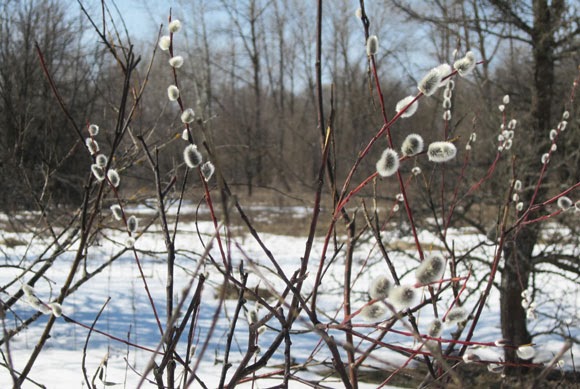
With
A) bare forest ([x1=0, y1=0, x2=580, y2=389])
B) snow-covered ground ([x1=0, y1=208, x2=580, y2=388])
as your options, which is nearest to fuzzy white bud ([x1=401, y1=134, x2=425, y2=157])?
bare forest ([x1=0, y1=0, x2=580, y2=389])

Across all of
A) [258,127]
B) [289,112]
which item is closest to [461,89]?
[258,127]

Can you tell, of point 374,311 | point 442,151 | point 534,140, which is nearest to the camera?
point 374,311

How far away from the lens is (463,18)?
476cm

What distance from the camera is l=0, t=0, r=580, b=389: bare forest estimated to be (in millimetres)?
1016

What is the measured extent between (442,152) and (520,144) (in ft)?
12.3

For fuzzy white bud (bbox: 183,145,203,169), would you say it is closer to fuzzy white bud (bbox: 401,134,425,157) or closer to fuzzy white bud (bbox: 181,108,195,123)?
fuzzy white bud (bbox: 181,108,195,123)

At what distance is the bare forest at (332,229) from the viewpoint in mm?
1016

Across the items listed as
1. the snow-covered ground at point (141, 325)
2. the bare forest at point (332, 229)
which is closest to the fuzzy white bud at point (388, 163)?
the bare forest at point (332, 229)

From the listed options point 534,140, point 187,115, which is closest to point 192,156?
point 187,115

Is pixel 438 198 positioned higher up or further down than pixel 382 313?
higher up

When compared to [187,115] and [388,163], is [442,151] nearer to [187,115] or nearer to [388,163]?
[388,163]

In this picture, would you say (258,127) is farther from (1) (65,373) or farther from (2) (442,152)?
(2) (442,152)

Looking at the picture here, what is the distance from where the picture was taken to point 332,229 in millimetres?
1181

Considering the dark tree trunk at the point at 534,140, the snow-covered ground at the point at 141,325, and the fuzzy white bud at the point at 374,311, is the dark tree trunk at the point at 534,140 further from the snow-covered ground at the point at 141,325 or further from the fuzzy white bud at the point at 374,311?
the fuzzy white bud at the point at 374,311
